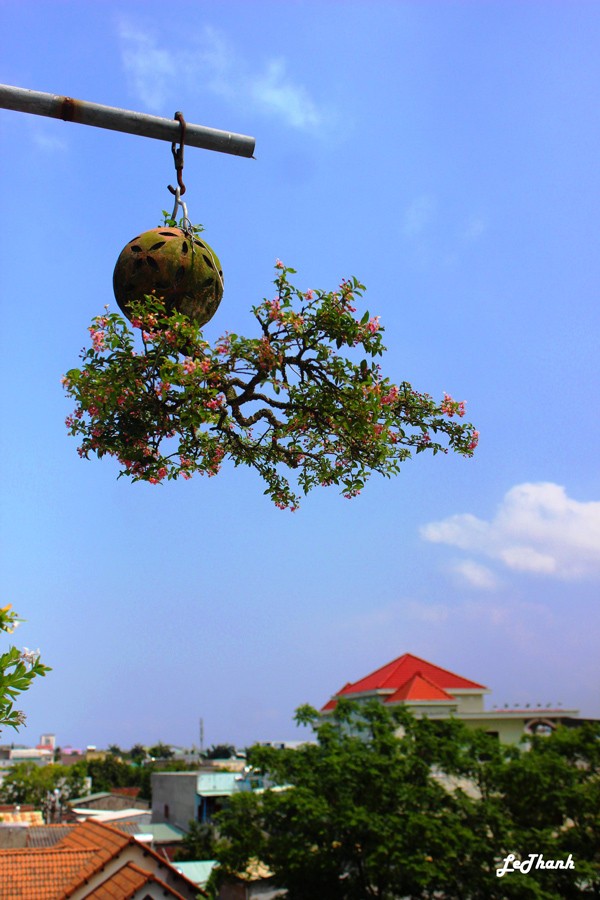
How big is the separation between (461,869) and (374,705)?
283 inches

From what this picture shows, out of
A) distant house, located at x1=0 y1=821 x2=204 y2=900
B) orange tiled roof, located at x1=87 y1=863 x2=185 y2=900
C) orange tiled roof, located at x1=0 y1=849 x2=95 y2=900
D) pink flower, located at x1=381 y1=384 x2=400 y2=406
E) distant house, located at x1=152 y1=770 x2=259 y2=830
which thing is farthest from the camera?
distant house, located at x1=152 y1=770 x2=259 y2=830

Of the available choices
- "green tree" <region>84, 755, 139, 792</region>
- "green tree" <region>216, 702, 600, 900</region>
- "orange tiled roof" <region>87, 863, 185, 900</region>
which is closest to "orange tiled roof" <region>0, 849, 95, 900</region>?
"orange tiled roof" <region>87, 863, 185, 900</region>

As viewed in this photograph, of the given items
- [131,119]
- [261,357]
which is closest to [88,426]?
[261,357]

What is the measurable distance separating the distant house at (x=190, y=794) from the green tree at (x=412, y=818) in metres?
31.5

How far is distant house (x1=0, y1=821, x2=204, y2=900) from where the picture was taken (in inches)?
776

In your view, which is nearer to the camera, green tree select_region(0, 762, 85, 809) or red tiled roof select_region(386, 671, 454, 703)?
red tiled roof select_region(386, 671, 454, 703)

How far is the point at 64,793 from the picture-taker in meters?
81.9

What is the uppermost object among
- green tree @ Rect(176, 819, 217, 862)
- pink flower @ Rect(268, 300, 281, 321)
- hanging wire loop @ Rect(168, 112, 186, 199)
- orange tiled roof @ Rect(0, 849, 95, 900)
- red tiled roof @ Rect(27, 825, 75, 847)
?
hanging wire loop @ Rect(168, 112, 186, 199)

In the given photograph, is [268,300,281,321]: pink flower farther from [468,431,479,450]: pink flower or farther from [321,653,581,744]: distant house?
[321,653,581,744]: distant house

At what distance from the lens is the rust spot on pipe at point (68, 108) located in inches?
145

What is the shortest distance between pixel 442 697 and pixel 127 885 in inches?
1066

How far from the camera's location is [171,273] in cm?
388

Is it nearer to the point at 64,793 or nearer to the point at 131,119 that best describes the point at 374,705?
the point at 131,119

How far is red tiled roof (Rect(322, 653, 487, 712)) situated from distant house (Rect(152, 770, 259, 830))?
1263cm
